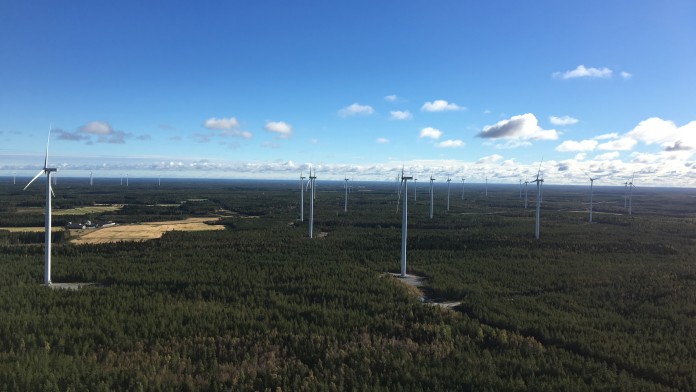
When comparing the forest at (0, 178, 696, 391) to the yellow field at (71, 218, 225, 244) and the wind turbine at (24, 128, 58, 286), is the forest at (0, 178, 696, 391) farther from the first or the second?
the yellow field at (71, 218, 225, 244)

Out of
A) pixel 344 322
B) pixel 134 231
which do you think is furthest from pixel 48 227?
pixel 134 231

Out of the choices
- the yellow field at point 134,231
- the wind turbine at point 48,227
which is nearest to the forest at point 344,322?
the wind turbine at point 48,227

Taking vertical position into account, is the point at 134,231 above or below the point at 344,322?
below

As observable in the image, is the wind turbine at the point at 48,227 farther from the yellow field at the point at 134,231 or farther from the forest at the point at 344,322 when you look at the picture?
the yellow field at the point at 134,231

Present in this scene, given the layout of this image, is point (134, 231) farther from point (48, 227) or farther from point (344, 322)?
point (344, 322)

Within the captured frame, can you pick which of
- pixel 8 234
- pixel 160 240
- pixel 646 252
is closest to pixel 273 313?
pixel 160 240

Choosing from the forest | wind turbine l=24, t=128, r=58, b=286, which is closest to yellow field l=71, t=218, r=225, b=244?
the forest

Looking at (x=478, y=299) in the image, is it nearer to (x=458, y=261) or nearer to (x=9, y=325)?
(x=458, y=261)

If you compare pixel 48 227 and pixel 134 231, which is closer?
pixel 48 227
